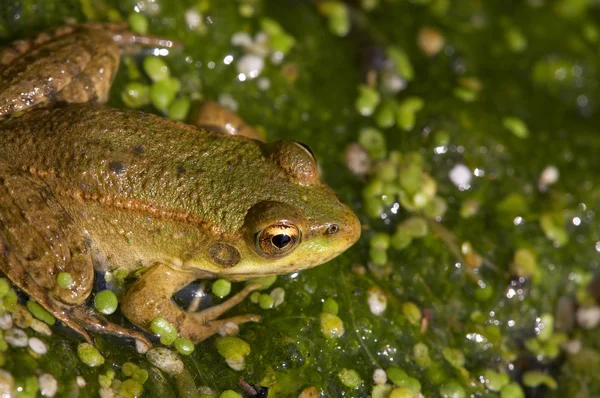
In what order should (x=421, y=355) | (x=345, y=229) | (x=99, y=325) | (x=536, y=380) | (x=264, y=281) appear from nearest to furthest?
(x=99, y=325)
(x=345, y=229)
(x=264, y=281)
(x=421, y=355)
(x=536, y=380)

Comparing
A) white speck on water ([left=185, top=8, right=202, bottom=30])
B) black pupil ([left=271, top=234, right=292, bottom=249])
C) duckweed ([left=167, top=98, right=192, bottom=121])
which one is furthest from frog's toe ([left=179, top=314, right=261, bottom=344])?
white speck on water ([left=185, top=8, right=202, bottom=30])

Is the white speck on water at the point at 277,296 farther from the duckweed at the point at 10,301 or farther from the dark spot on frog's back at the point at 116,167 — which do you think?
the duckweed at the point at 10,301

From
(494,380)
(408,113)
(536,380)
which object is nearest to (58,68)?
(408,113)

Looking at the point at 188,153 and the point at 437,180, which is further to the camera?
the point at 437,180

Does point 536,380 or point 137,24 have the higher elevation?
point 137,24

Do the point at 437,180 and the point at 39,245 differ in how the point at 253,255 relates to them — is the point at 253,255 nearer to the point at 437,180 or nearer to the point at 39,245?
the point at 39,245

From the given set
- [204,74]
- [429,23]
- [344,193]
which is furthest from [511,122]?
[204,74]

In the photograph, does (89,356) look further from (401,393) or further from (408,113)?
(408,113)
